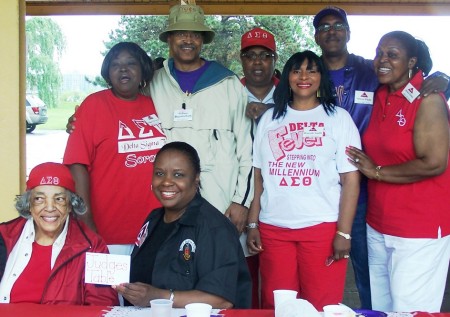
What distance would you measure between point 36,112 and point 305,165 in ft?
56.0

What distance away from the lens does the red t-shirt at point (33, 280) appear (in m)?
2.46

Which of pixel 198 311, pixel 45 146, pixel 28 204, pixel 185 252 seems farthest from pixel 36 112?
pixel 198 311

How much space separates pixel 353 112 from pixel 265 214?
843 millimetres

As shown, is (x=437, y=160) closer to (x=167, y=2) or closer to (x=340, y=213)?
(x=340, y=213)

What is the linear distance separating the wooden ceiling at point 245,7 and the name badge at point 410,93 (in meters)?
5.12

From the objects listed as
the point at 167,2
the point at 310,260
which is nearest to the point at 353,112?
the point at 310,260

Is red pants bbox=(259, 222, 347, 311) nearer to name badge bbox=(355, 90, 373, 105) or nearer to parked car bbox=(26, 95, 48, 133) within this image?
name badge bbox=(355, 90, 373, 105)

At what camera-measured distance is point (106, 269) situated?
223 cm

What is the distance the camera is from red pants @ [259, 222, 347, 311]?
118 inches

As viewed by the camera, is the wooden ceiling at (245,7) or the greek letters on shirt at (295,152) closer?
the greek letters on shirt at (295,152)

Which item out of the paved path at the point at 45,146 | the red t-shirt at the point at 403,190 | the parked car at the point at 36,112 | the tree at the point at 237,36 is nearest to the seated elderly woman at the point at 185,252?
the red t-shirt at the point at 403,190

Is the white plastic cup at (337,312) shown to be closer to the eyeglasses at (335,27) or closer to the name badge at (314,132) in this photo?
the name badge at (314,132)

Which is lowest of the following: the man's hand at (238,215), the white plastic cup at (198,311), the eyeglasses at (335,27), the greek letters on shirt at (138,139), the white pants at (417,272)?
the white pants at (417,272)

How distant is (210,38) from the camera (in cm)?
360
